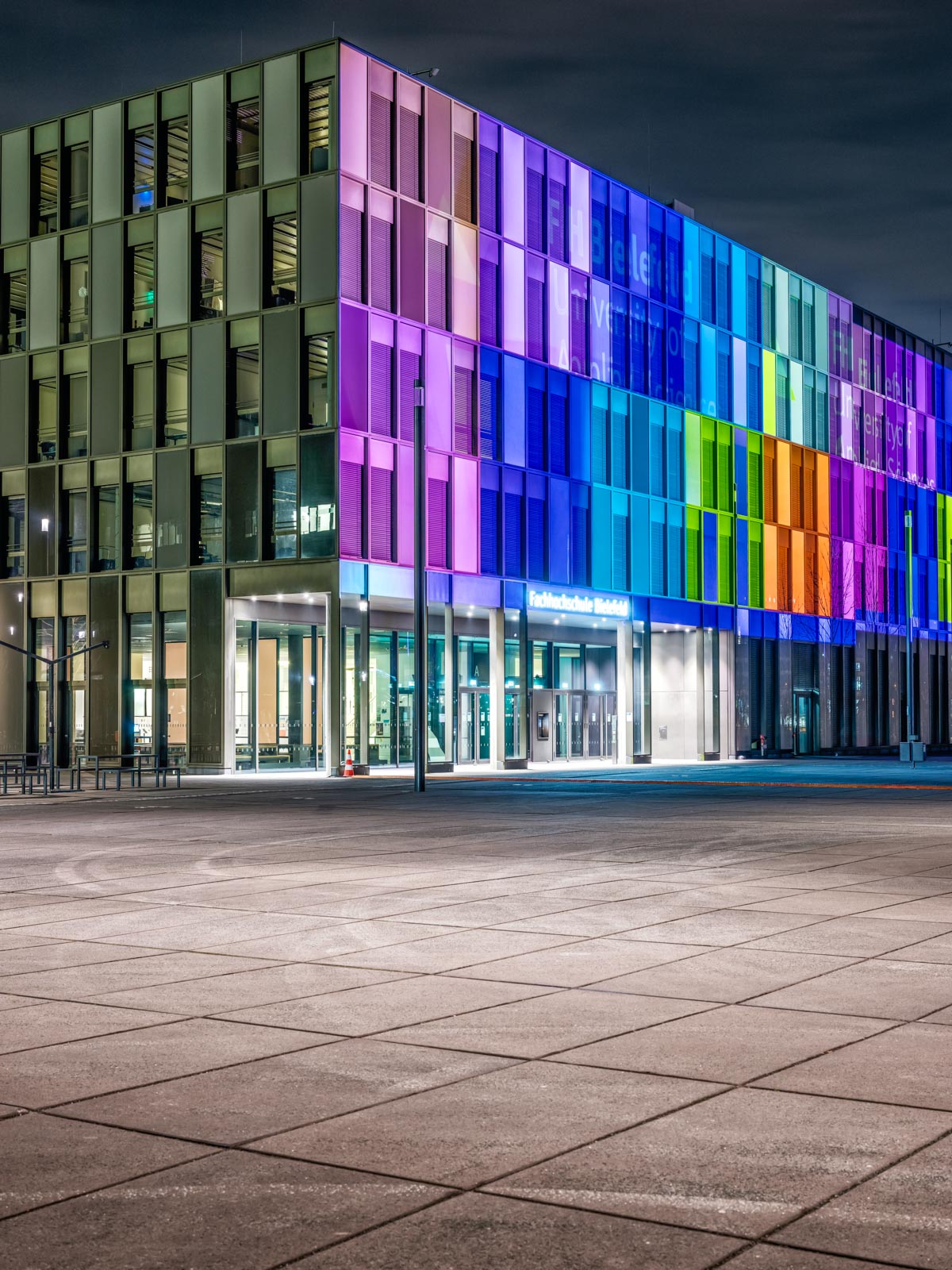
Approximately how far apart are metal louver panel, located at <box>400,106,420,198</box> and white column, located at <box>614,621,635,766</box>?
1708 cm

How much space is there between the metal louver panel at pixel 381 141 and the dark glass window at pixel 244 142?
340cm

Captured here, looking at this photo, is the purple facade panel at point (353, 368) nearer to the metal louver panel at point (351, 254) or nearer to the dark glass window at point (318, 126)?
the metal louver panel at point (351, 254)

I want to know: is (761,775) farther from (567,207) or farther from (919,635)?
(919,635)

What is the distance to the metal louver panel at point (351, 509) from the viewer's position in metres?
42.1

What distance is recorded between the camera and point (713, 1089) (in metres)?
6.48

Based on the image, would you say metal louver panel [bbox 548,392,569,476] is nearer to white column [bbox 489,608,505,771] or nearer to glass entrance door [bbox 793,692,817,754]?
white column [bbox 489,608,505,771]

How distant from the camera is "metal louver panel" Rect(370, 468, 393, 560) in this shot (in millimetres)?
43094

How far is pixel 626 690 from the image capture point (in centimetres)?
5400

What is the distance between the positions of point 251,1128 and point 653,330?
52067 mm

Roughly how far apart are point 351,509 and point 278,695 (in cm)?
646

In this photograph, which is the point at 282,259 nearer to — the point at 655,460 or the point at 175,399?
the point at 175,399

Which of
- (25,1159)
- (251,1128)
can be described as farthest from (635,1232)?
(25,1159)

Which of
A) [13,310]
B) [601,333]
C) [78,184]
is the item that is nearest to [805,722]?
[601,333]

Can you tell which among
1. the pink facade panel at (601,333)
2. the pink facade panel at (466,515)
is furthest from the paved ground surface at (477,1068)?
the pink facade panel at (601,333)
